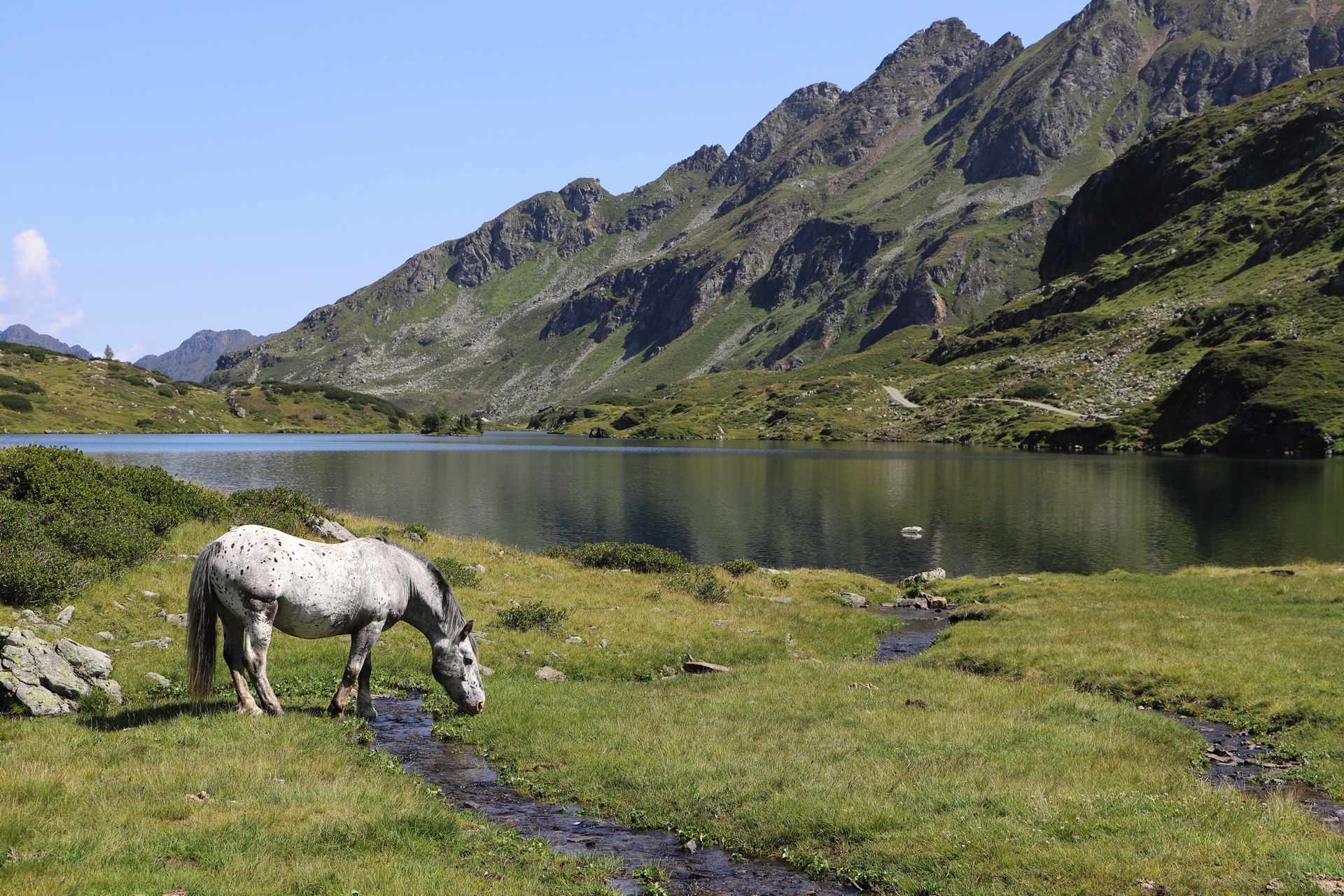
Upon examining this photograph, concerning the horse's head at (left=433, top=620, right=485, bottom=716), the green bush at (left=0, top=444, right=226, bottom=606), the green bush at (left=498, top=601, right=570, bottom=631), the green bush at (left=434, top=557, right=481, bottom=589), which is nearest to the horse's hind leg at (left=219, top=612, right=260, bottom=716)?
the horse's head at (left=433, top=620, right=485, bottom=716)

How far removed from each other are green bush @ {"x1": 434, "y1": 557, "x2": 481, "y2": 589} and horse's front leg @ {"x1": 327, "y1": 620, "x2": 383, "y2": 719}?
1500cm

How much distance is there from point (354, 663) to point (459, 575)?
1653cm

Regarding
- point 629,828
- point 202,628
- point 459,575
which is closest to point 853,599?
point 459,575

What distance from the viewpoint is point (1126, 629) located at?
102 ft

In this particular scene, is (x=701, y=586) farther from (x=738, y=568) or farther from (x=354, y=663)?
(x=354, y=663)

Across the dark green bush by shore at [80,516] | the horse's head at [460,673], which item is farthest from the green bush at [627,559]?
the horse's head at [460,673]

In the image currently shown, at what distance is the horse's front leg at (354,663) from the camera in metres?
16.4

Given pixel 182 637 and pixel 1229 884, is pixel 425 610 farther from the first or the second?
pixel 1229 884

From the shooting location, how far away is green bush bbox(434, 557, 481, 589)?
3228 centimetres

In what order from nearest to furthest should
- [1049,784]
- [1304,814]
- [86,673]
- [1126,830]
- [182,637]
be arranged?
[1126,830], [1304,814], [1049,784], [86,673], [182,637]

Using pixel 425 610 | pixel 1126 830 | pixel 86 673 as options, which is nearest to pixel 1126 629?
pixel 1126 830

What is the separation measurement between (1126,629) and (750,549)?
129 ft

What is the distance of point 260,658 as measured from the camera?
15281 mm

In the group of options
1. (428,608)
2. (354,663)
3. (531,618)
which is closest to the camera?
(354,663)
